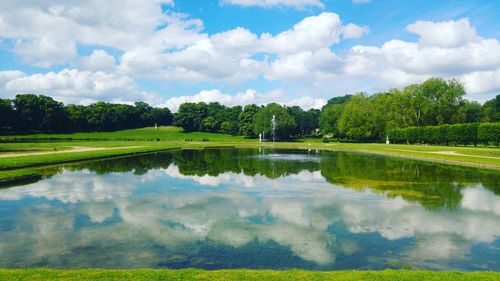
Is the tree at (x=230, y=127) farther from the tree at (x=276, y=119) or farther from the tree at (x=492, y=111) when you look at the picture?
the tree at (x=492, y=111)

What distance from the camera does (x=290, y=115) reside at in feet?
373

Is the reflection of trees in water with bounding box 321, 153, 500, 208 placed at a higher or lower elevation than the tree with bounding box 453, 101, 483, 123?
lower

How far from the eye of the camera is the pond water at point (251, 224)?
9203 mm

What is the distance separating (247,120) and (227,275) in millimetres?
112510

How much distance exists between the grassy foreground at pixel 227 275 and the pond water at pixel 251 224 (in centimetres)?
116

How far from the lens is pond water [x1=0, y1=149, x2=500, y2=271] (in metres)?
9.20

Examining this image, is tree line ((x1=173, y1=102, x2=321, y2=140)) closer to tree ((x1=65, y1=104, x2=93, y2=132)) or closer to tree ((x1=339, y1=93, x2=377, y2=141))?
tree ((x1=339, y1=93, x2=377, y2=141))

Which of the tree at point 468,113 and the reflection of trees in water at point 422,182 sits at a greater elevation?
the tree at point 468,113

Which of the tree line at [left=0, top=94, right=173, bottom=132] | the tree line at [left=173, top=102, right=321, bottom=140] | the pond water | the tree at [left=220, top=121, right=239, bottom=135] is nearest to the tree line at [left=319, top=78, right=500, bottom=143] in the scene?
the tree line at [left=173, top=102, right=321, bottom=140]

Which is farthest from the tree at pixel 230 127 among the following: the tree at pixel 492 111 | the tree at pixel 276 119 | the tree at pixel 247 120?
the tree at pixel 492 111

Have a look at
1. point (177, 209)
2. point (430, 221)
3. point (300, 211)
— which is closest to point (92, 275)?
point (177, 209)

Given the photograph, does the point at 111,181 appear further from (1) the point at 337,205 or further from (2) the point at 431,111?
(2) the point at 431,111

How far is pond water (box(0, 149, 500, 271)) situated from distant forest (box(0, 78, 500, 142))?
66.6 meters

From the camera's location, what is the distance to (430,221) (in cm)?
1301
